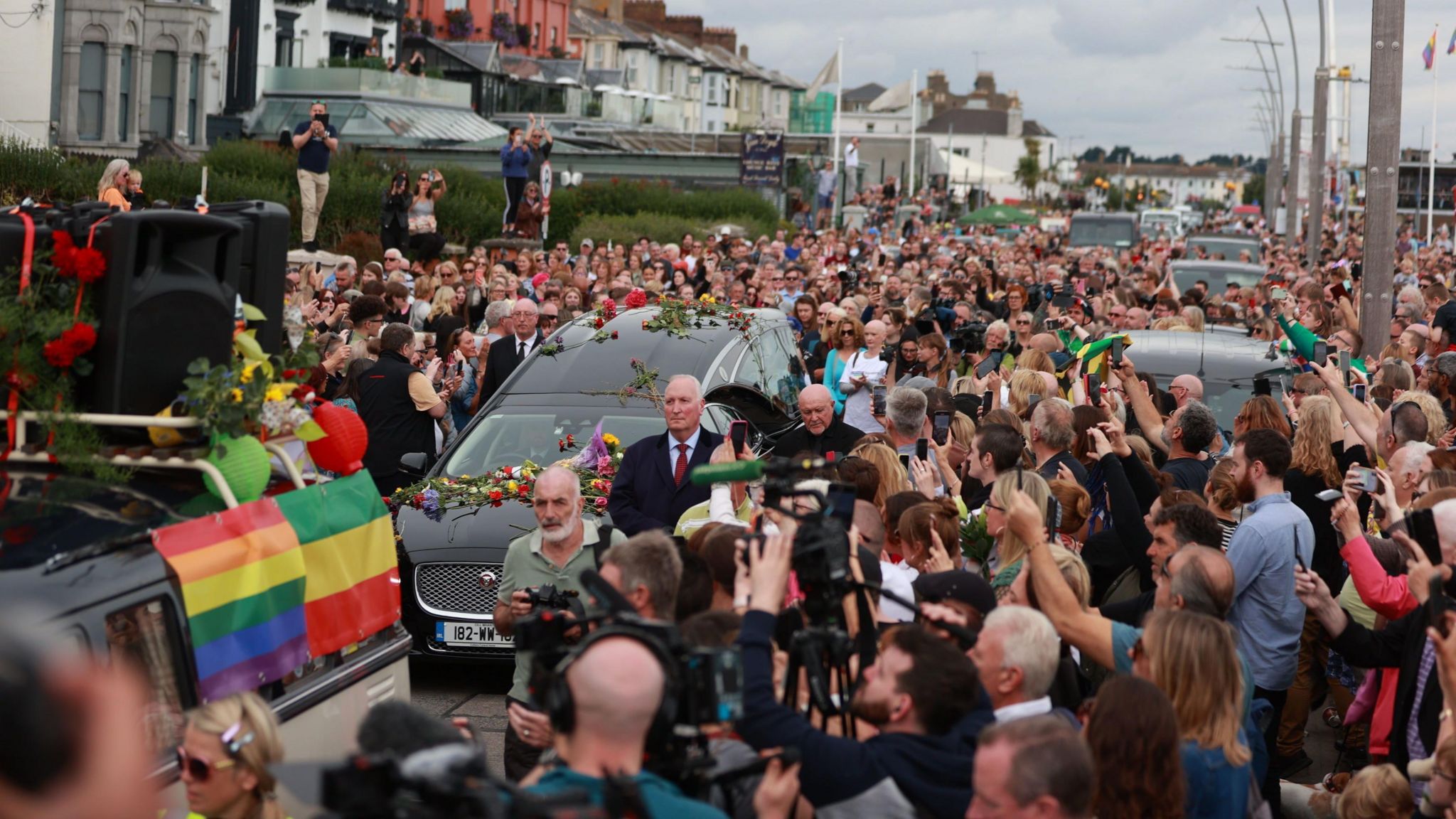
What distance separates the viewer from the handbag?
2305cm

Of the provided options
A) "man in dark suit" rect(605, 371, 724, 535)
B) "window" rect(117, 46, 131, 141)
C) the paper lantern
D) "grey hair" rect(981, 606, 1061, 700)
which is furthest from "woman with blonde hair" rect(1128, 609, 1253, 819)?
"window" rect(117, 46, 131, 141)

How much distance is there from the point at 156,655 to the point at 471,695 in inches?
162

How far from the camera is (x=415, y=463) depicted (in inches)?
378

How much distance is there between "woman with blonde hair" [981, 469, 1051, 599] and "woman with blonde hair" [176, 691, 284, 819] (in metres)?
3.06

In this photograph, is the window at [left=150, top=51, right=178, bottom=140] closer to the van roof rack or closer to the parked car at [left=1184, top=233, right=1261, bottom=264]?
the parked car at [left=1184, top=233, right=1261, bottom=264]

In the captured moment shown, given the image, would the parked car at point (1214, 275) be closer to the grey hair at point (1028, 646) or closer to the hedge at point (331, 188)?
the hedge at point (331, 188)

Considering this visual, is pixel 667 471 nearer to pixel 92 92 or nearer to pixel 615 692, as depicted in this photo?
pixel 615 692

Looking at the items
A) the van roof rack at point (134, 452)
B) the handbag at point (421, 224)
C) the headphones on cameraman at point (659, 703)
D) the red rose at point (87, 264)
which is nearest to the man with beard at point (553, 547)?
the van roof rack at point (134, 452)

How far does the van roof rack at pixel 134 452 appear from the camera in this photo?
5.35m

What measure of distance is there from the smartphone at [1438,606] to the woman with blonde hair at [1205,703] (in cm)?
58

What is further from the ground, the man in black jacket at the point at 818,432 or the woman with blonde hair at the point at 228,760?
the man in black jacket at the point at 818,432

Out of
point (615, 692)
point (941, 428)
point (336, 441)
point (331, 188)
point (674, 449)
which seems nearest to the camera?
point (615, 692)

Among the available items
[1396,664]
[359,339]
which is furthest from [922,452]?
[359,339]

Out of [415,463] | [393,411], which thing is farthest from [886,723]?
[393,411]
